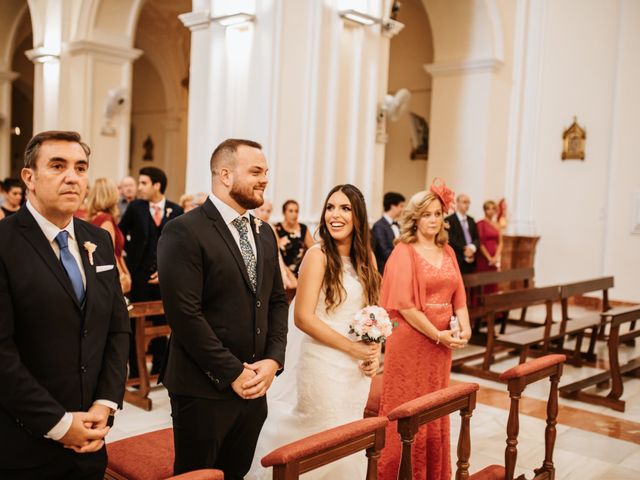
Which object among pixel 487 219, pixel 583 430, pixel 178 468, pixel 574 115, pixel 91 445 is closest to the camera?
pixel 91 445

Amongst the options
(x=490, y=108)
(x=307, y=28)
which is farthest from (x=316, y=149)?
(x=490, y=108)

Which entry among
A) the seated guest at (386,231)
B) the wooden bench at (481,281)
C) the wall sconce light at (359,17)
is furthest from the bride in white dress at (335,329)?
the wall sconce light at (359,17)

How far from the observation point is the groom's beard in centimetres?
246

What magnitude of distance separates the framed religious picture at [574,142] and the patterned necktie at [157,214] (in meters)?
8.22

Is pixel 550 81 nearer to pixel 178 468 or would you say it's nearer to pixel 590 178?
pixel 590 178

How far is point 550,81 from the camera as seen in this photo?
11547 mm

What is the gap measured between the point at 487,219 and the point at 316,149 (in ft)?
11.6

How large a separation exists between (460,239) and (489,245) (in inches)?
46.3

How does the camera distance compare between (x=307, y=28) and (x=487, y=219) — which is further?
(x=487, y=219)

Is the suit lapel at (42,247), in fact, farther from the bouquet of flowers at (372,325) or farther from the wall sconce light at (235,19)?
the wall sconce light at (235,19)

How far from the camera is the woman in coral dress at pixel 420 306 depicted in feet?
12.1

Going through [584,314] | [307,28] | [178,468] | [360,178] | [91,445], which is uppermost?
[307,28]

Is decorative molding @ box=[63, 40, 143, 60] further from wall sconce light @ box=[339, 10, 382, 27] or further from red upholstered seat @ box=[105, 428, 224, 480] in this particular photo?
red upholstered seat @ box=[105, 428, 224, 480]

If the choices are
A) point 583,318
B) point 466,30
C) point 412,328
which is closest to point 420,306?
point 412,328
